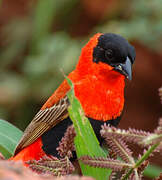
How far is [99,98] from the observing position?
2170 millimetres

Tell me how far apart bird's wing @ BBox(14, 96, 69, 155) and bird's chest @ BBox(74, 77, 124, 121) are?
0.41 ft

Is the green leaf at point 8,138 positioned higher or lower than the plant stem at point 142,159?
lower

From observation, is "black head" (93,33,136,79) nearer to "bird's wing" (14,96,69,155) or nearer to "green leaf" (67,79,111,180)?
"bird's wing" (14,96,69,155)

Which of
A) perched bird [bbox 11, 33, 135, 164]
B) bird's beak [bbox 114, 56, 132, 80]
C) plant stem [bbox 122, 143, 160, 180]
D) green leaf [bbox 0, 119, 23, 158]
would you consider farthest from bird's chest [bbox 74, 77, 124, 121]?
plant stem [bbox 122, 143, 160, 180]

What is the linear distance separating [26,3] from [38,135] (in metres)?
4.80

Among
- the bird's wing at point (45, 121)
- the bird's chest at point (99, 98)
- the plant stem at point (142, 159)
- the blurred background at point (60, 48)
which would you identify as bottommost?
the blurred background at point (60, 48)

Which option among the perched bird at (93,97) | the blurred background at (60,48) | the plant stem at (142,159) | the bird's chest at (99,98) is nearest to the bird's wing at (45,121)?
the perched bird at (93,97)

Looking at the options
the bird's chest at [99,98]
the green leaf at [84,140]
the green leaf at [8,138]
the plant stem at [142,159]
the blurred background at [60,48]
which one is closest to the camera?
the plant stem at [142,159]

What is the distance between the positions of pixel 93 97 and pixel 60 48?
198cm

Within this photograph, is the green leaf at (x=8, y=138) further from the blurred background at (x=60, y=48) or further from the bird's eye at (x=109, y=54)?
the blurred background at (x=60, y=48)

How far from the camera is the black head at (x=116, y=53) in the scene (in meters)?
2.20

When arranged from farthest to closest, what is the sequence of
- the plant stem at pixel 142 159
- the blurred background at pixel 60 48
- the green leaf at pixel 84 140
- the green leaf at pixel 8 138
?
the blurred background at pixel 60 48 → the green leaf at pixel 8 138 → the green leaf at pixel 84 140 → the plant stem at pixel 142 159

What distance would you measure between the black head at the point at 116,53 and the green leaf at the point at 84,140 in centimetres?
74

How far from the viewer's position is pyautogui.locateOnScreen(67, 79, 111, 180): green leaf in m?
1.38
